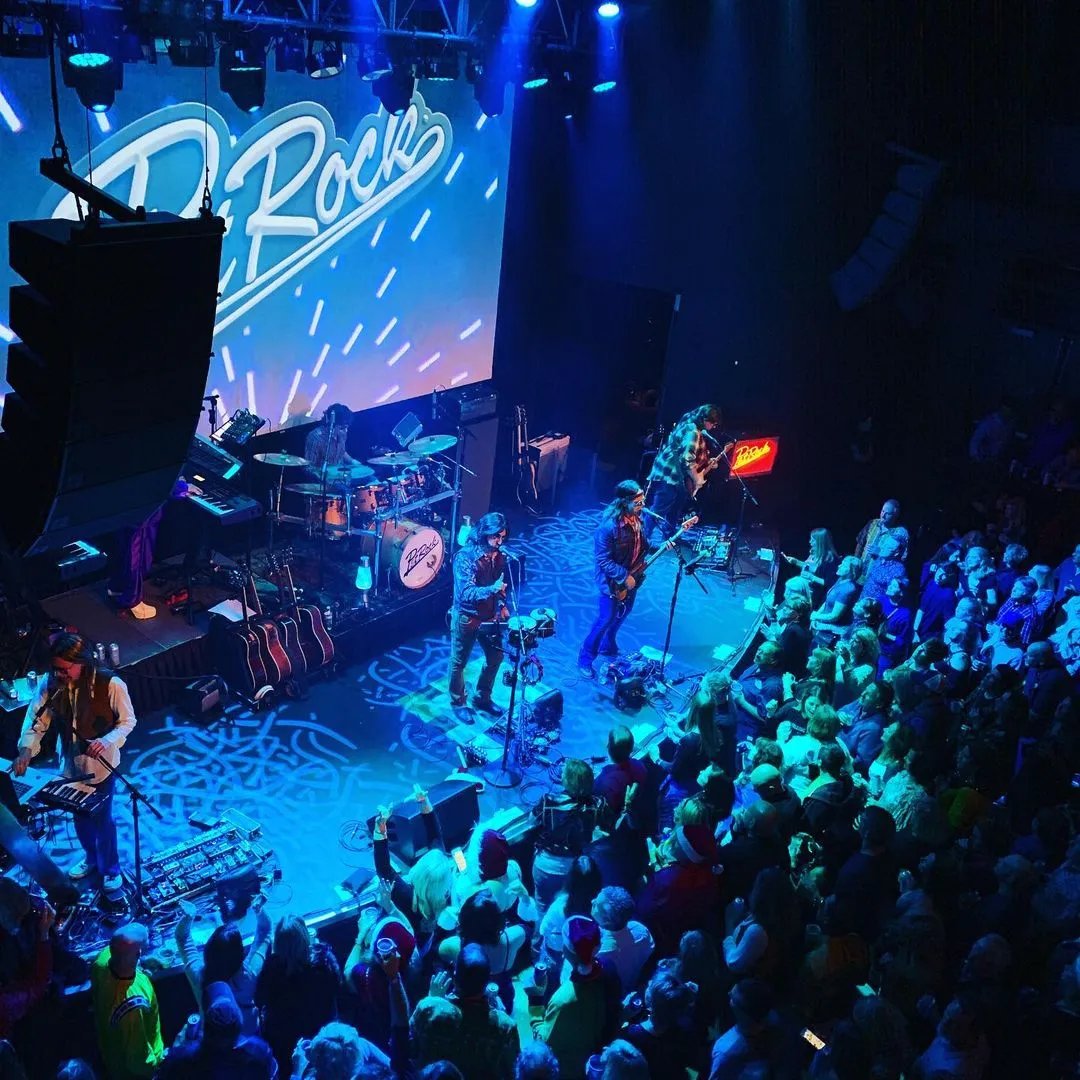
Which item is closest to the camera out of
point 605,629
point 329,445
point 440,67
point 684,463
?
point 440,67

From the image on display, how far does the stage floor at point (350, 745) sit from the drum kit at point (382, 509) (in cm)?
70

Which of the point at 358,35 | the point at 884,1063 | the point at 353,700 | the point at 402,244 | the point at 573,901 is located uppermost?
the point at 358,35

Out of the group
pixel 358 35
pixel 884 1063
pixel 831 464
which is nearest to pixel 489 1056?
pixel 884 1063

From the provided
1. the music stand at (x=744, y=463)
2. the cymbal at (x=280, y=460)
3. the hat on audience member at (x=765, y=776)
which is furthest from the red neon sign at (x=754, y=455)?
the hat on audience member at (x=765, y=776)

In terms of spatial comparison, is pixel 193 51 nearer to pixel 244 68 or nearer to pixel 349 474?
pixel 244 68

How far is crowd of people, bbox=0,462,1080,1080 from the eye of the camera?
361 cm

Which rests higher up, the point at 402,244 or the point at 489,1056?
the point at 402,244

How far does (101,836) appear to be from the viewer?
5418mm

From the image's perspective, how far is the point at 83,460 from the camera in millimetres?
3367

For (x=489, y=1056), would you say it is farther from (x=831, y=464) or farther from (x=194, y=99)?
(x=831, y=464)

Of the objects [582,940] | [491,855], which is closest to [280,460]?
[491,855]

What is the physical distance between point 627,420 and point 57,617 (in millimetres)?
7321

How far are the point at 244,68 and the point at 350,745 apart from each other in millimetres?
4711

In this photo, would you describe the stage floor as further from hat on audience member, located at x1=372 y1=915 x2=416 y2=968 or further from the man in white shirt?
hat on audience member, located at x1=372 y1=915 x2=416 y2=968
